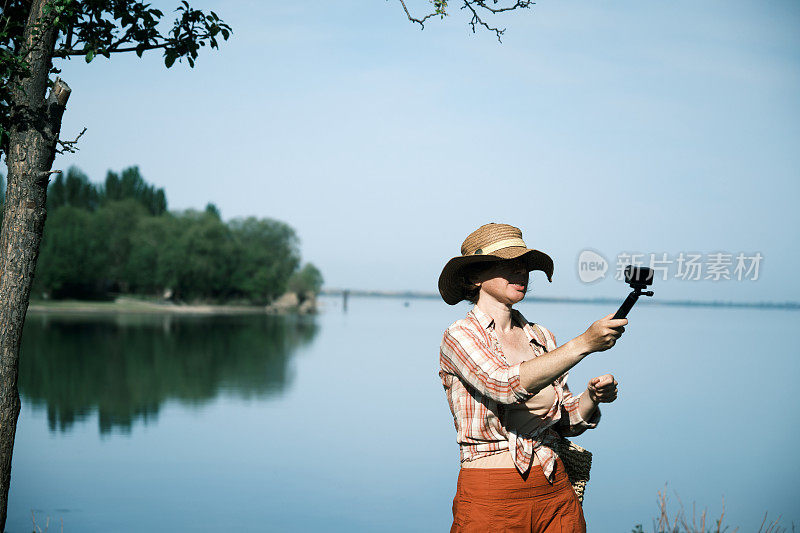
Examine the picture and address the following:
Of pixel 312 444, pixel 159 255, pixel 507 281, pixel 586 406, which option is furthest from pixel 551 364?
pixel 159 255

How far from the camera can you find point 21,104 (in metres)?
3.98

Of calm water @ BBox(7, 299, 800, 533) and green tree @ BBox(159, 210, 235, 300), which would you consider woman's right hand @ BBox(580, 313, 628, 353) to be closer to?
calm water @ BBox(7, 299, 800, 533)

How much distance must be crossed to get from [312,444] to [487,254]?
12303mm

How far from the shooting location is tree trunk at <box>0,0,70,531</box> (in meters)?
3.91

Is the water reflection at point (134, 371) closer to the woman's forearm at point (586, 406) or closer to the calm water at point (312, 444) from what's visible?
the calm water at point (312, 444)

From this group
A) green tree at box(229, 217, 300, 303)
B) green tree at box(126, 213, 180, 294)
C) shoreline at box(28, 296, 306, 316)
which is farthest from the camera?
green tree at box(229, 217, 300, 303)

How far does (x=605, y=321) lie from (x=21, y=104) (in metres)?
3.28

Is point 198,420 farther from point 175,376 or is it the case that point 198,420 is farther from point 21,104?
point 21,104

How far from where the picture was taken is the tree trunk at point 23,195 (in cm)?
391

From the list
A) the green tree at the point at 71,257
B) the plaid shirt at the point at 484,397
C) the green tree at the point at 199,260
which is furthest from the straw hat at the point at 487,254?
the green tree at the point at 199,260

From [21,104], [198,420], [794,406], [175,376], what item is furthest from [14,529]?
[794,406]

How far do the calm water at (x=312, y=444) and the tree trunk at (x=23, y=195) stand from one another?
567cm

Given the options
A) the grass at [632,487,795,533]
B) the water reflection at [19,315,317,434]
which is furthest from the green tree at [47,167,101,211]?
the grass at [632,487,795,533]

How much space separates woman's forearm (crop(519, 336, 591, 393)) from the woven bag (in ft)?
2.23
